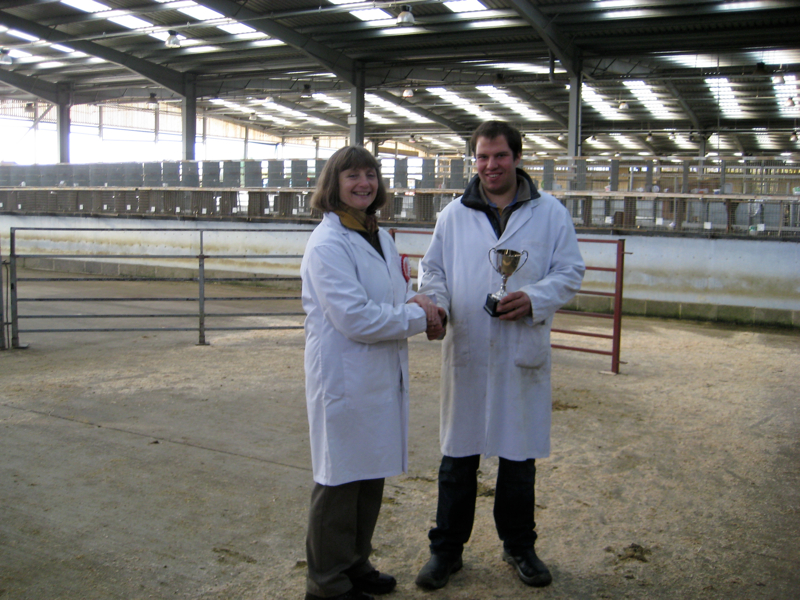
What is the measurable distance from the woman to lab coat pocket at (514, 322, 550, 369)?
346mm

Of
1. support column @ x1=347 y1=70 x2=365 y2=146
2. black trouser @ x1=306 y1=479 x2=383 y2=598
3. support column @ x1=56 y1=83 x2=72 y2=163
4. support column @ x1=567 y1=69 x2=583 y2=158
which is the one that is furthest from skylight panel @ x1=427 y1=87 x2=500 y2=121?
black trouser @ x1=306 y1=479 x2=383 y2=598

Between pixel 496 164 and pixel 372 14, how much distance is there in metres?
13.0

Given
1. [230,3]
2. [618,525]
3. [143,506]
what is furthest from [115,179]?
[618,525]

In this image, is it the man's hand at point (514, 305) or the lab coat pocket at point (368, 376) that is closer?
the lab coat pocket at point (368, 376)

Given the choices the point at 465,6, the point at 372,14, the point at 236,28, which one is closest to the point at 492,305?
the point at 465,6

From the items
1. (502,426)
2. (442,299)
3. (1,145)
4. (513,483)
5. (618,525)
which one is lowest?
(618,525)

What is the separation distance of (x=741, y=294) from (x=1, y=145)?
28.1 metres

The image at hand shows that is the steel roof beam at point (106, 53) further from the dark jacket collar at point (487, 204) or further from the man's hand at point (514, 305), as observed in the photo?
the man's hand at point (514, 305)

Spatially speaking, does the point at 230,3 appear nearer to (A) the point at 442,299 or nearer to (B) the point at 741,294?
(B) the point at 741,294

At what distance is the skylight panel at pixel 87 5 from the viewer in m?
14.6

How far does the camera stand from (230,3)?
44.3ft

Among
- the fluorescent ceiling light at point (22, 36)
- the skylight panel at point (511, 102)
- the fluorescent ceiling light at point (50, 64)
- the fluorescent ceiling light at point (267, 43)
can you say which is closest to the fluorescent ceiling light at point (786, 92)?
the skylight panel at point (511, 102)

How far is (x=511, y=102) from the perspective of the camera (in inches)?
906

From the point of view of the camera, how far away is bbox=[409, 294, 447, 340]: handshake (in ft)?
7.73
